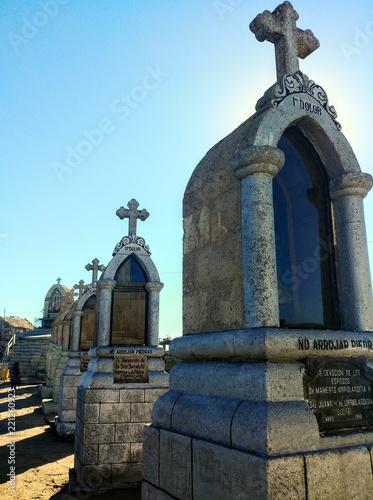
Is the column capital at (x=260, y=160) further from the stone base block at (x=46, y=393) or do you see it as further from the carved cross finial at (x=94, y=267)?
the stone base block at (x=46, y=393)

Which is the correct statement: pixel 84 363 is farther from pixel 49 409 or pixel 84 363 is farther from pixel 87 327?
pixel 49 409

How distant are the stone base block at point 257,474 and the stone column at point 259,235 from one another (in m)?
0.74

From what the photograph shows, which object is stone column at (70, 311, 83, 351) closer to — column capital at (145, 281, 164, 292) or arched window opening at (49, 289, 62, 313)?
column capital at (145, 281, 164, 292)

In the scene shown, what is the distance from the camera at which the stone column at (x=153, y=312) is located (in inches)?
270

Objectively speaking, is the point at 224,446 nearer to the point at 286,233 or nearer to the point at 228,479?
the point at 228,479

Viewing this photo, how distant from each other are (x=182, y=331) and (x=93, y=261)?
8848 mm

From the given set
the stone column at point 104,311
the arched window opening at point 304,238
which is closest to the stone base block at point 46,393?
the stone column at point 104,311

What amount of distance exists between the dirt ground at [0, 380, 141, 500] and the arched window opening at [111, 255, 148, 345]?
7.44 ft

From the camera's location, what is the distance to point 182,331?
3.33 meters

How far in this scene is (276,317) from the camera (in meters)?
2.42

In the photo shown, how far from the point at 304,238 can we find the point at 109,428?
4.38m

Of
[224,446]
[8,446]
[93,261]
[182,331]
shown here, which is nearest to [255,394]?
[224,446]

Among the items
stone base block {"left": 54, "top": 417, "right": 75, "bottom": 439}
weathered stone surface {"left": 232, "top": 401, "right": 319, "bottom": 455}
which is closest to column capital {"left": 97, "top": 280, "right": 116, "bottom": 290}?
stone base block {"left": 54, "top": 417, "right": 75, "bottom": 439}

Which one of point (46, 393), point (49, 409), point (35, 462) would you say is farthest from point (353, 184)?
point (46, 393)
